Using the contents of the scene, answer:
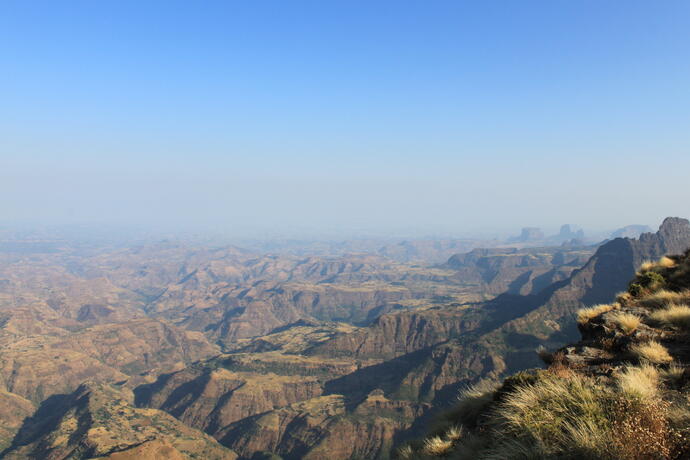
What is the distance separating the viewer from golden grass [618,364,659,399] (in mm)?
8555

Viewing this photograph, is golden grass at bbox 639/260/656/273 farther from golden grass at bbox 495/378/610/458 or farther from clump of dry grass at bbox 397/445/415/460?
clump of dry grass at bbox 397/445/415/460

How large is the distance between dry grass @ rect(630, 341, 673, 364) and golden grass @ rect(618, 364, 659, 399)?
102 centimetres

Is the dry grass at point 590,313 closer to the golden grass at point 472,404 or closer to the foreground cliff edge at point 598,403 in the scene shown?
the foreground cliff edge at point 598,403

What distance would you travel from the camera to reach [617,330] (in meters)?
16.2

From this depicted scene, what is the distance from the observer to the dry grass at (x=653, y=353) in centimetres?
1201

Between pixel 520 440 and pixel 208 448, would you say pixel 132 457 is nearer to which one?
pixel 208 448

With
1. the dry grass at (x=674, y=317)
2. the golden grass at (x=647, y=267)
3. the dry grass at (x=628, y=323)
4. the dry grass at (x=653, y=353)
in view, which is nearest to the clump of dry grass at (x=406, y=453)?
the dry grass at (x=653, y=353)

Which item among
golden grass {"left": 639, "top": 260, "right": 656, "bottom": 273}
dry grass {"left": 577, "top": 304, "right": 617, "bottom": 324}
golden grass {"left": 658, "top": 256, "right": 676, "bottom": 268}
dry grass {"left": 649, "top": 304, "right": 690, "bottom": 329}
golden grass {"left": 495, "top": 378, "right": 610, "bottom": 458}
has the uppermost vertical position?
golden grass {"left": 658, "top": 256, "right": 676, "bottom": 268}

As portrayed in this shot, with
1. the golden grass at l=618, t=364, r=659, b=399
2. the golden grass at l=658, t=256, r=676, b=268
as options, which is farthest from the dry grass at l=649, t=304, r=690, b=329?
the golden grass at l=658, t=256, r=676, b=268

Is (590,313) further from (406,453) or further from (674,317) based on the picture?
(406,453)

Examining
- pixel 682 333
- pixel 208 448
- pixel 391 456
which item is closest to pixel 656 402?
pixel 682 333

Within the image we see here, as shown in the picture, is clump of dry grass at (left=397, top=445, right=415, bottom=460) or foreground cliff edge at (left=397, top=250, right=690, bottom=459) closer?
foreground cliff edge at (left=397, top=250, right=690, bottom=459)

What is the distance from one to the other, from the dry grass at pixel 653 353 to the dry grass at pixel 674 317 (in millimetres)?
3129

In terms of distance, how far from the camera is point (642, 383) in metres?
9.32
